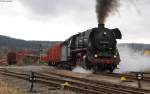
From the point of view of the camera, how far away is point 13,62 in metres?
66.4

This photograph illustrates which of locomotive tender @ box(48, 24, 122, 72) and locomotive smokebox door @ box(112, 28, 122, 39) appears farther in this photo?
locomotive smokebox door @ box(112, 28, 122, 39)

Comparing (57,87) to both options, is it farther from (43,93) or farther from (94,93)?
(94,93)

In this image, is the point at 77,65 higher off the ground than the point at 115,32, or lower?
lower

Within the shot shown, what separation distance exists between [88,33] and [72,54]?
3986 millimetres

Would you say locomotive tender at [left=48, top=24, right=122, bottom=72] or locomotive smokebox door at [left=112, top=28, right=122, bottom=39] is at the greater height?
locomotive smokebox door at [left=112, top=28, right=122, bottom=39]

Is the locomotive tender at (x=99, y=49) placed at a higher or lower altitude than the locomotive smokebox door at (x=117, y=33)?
lower

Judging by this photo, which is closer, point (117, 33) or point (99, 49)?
point (99, 49)

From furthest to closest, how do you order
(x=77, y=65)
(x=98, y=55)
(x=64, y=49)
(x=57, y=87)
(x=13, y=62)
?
1. (x=13, y=62)
2. (x=64, y=49)
3. (x=77, y=65)
4. (x=98, y=55)
5. (x=57, y=87)

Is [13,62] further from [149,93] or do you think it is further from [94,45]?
[149,93]

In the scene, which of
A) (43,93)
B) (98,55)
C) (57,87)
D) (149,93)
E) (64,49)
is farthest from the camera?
(64,49)

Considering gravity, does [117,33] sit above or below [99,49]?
above

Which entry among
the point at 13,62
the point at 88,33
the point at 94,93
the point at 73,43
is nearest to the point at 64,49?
the point at 73,43

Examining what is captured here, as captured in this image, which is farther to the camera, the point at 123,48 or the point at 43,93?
the point at 123,48

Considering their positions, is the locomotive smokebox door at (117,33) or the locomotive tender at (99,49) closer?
the locomotive tender at (99,49)
